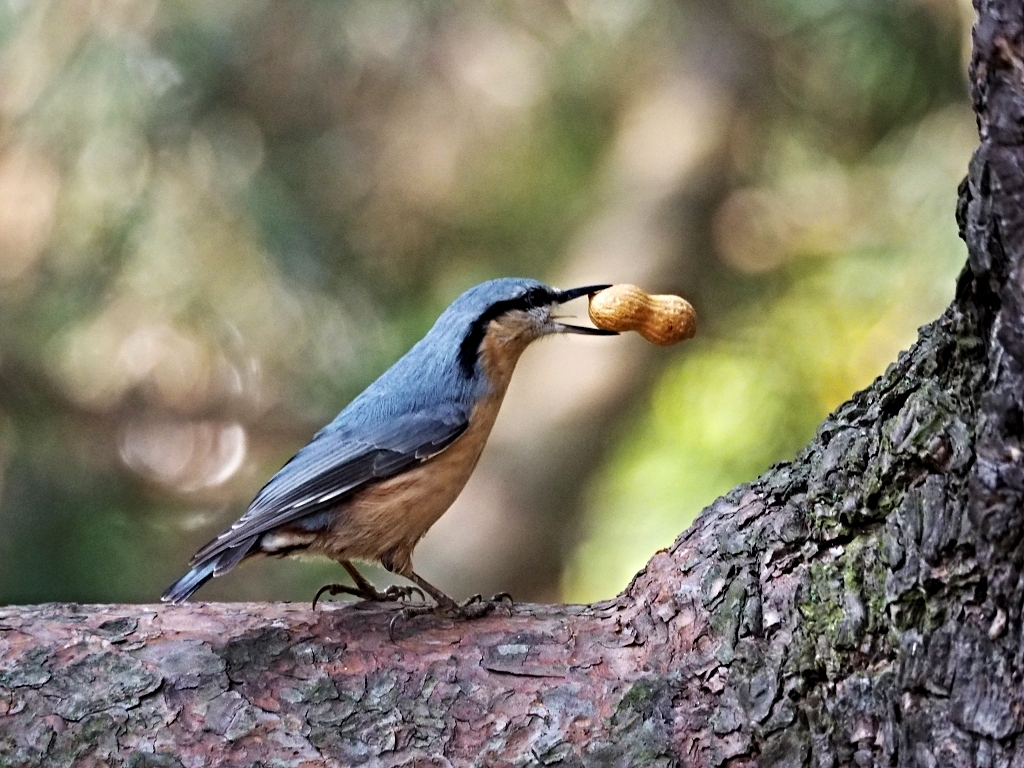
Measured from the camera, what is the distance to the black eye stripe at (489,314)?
95.5 inches

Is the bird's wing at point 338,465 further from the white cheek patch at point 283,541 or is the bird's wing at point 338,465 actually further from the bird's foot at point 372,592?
the bird's foot at point 372,592

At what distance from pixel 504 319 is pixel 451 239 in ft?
3.90

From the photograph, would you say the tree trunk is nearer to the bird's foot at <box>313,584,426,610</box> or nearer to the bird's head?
the bird's foot at <box>313,584,426,610</box>

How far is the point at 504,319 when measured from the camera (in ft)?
8.22

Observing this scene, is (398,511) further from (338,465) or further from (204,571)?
(204,571)

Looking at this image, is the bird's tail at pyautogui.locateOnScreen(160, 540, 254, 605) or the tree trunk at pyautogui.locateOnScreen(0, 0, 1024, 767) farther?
the bird's tail at pyautogui.locateOnScreen(160, 540, 254, 605)

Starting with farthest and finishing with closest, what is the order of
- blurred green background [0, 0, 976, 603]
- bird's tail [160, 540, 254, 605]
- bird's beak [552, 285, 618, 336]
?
blurred green background [0, 0, 976, 603] → bird's beak [552, 285, 618, 336] → bird's tail [160, 540, 254, 605]

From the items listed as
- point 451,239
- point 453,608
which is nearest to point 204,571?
point 453,608

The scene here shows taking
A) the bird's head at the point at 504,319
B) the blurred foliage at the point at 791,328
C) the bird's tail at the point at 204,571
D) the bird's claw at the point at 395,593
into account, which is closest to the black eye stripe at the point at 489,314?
A: the bird's head at the point at 504,319

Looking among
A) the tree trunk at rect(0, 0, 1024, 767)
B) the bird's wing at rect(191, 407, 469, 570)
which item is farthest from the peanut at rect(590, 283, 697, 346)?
the tree trunk at rect(0, 0, 1024, 767)

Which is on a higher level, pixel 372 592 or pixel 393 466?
pixel 393 466

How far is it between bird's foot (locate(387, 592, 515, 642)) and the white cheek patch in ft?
1.01

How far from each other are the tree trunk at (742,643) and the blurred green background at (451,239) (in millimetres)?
1390

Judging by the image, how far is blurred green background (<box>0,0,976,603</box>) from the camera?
119 inches
